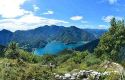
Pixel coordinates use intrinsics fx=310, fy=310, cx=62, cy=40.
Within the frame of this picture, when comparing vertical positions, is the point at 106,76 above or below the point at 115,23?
below

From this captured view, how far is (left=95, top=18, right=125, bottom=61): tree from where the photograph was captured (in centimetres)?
7144

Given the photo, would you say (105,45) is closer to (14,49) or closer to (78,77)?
(14,49)

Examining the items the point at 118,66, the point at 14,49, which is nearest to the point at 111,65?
the point at 118,66

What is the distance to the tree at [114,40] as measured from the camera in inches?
2813

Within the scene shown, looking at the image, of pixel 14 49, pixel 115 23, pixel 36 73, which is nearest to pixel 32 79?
pixel 36 73

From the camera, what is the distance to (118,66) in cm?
3281

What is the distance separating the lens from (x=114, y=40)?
7344 centimetres

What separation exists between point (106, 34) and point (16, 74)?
5445 cm

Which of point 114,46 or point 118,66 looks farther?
point 114,46

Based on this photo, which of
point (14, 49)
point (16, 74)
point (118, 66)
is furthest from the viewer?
point (14, 49)

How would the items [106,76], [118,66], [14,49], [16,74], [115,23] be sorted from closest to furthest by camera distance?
[16,74], [106,76], [118,66], [115,23], [14,49]

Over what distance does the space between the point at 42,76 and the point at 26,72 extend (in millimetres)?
1195

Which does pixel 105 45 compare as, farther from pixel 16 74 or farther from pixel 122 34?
pixel 16 74

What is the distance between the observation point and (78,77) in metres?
25.5
